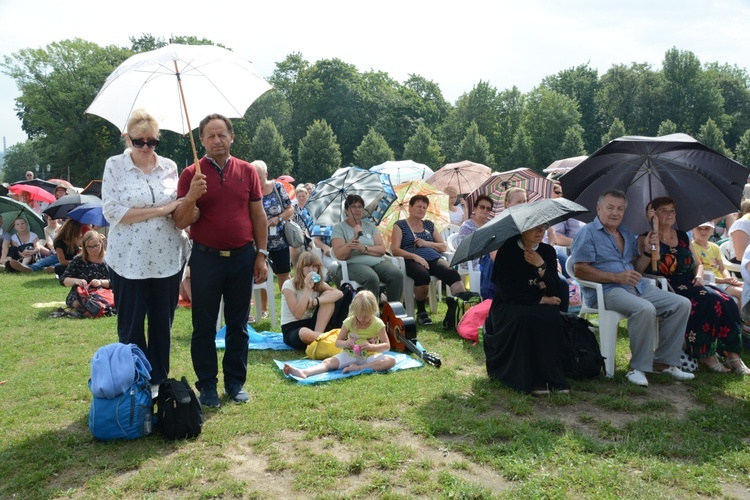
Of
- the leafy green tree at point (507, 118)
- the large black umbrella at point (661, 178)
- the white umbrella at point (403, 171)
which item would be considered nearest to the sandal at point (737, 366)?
the large black umbrella at point (661, 178)

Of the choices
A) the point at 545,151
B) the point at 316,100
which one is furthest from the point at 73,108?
the point at 545,151

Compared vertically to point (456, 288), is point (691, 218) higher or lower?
higher

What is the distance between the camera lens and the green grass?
10.2 ft

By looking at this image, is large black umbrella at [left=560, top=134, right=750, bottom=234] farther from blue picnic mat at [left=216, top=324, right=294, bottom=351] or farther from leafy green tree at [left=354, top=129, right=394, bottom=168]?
leafy green tree at [left=354, top=129, right=394, bottom=168]

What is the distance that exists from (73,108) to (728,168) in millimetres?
45917

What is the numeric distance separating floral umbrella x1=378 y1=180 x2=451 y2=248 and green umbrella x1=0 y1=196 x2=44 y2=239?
7.76m

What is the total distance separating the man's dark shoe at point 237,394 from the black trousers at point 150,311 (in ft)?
1.51

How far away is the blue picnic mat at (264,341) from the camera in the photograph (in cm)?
621

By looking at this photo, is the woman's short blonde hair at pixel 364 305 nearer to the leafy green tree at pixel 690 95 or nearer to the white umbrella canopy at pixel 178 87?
the white umbrella canopy at pixel 178 87

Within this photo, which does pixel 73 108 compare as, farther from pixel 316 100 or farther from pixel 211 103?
pixel 211 103

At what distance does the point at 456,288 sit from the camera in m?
7.36

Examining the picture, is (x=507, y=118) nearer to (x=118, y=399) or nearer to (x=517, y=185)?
(x=517, y=185)

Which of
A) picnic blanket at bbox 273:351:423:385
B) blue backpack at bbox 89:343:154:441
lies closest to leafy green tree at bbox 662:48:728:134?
picnic blanket at bbox 273:351:423:385

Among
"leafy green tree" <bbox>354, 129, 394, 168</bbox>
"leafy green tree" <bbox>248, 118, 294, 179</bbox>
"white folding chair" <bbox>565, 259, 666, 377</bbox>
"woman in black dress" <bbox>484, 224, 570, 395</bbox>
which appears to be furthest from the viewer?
"leafy green tree" <bbox>248, 118, 294, 179</bbox>
